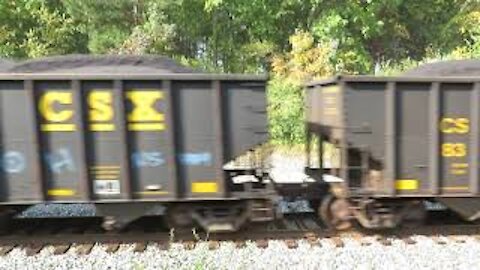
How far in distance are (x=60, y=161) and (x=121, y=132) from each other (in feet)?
3.80

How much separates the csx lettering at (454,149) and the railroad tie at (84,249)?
6401 mm

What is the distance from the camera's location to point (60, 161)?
796 cm

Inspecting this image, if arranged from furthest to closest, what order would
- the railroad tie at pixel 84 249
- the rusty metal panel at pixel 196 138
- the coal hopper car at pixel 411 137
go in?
1. the coal hopper car at pixel 411 137
2. the railroad tie at pixel 84 249
3. the rusty metal panel at pixel 196 138

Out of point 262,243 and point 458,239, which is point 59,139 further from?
point 458,239

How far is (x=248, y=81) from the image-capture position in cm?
800

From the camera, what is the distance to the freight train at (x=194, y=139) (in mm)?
7824

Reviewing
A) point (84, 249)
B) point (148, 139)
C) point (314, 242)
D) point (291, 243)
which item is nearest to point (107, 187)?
point (148, 139)

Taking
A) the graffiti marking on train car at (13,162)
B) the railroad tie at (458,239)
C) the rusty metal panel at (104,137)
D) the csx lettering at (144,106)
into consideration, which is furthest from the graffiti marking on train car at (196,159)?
the railroad tie at (458,239)

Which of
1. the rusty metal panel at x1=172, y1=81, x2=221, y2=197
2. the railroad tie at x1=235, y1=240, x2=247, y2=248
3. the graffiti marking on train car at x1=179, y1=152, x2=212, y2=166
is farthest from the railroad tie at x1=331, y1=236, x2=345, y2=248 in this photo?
the graffiti marking on train car at x1=179, y1=152, x2=212, y2=166

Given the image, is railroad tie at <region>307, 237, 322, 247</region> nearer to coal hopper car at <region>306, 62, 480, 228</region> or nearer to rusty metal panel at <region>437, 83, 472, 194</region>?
coal hopper car at <region>306, 62, 480, 228</region>

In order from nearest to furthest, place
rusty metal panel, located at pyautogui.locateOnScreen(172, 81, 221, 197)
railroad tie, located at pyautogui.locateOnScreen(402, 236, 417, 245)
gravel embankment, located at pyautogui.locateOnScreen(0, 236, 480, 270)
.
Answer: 1. gravel embankment, located at pyautogui.locateOnScreen(0, 236, 480, 270)
2. rusty metal panel, located at pyautogui.locateOnScreen(172, 81, 221, 197)
3. railroad tie, located at pyautogui.locateOnScreen(402, 236, 417, 245)

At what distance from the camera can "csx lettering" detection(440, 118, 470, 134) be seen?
8.35 metres

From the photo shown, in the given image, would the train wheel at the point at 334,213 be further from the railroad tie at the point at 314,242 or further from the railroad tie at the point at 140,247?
the railroad tie at the point at 140,247

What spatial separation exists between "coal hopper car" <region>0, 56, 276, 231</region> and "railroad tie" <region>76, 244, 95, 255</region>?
647 millimetres
